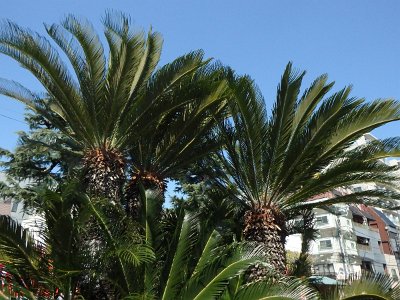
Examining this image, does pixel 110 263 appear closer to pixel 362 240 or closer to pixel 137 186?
pixel 137 186

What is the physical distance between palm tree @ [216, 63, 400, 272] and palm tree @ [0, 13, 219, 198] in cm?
165

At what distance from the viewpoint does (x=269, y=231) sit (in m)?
9.41

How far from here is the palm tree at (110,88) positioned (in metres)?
8.89

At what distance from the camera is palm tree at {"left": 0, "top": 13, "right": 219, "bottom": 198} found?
8891 mm

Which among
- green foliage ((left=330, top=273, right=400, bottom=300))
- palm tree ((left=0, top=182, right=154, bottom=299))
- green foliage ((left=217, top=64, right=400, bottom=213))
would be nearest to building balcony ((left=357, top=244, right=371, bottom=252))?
green foliage ((left=217, top=64, right=400, bottom=213))

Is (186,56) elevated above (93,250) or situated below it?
above

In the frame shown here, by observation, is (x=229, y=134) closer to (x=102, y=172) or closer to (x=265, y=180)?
(x=265, y=180)

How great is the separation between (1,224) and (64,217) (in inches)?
40.8

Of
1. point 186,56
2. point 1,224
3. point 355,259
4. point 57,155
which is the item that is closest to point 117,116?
point 186,56

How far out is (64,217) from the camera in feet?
22.0

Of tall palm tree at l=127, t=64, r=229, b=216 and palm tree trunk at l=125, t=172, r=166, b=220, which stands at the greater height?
tall palm tree at l=127, t=64, r=229, b=216

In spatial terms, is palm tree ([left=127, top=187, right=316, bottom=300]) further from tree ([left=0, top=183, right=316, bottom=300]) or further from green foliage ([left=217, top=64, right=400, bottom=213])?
green foliage ([left=217, top=64, right=400, bottom=213])

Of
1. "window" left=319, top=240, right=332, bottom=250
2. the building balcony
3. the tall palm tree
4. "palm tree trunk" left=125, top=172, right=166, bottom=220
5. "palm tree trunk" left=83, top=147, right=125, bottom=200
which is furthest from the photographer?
the building balcony

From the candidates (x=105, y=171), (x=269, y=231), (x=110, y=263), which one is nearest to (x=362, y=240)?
(x=269, y=231)
